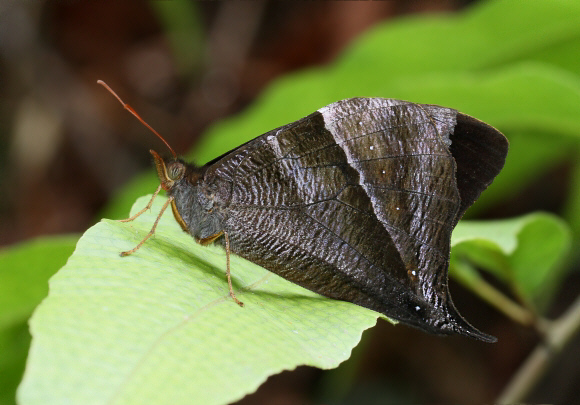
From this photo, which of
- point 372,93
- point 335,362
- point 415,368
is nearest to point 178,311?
point 335,362

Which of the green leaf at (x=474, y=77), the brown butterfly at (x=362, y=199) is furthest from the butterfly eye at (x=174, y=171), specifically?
the green leaf at (x=474, y=77)

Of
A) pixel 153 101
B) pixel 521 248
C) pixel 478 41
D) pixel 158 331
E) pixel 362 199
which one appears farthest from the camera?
pixel 153 101

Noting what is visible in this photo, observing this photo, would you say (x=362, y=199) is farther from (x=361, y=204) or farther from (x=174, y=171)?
(x=174, y=171)

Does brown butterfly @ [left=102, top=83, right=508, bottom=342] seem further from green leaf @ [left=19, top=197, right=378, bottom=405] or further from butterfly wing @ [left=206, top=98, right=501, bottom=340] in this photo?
green leaf @ [left=19, top=197, right=378, bottom=405]

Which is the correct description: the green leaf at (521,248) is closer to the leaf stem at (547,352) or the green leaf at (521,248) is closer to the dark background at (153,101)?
the leaf stem at (547,352)

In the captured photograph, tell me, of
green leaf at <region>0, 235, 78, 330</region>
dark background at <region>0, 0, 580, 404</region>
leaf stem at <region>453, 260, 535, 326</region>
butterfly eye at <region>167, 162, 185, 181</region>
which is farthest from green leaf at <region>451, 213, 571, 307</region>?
dark background at <region>0, 0, 580, 404</region>

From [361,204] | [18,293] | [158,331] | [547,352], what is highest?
Result: [361,204]

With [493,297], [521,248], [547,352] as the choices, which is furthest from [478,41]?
[547,352]
